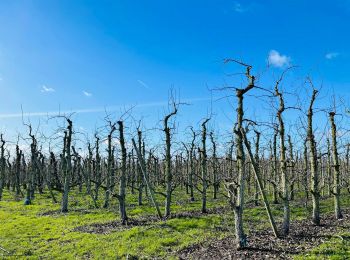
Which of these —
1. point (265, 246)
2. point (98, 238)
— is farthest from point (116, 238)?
point (265, 246)

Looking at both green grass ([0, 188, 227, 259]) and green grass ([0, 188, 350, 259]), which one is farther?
green grass ([0, 188, 227, 259])

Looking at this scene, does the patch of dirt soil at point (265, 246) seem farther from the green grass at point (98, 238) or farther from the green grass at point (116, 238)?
the green grass at point (98, 238)

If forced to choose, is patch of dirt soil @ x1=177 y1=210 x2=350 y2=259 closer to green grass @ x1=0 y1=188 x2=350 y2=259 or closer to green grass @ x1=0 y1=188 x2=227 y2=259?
green grass @ x1=0 y1=188 x2=350 y2=259

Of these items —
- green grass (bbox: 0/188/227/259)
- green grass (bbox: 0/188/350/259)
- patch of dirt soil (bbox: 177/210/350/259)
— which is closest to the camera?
patch of dirt soil (bbox: 177/210/350/259)

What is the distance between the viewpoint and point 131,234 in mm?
18828

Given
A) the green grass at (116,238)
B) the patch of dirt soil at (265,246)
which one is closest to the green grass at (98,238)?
the green grass at (116,238)

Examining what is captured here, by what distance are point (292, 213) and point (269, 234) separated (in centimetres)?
1205

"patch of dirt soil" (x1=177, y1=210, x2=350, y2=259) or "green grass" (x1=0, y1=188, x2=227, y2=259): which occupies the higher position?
"patch of dirt soil" (x1=177, y1=210, x2=350, y2=259)

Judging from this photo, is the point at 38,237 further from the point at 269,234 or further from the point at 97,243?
the point at 269,234

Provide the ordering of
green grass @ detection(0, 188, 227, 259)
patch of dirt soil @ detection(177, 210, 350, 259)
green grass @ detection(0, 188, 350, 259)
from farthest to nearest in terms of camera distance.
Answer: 1. green grass @ detection(0, 188, 227, 259)
2. green grass @ detection(0, 188, 350, 259)
3. patch of dirt soil @ detection(177, 210, 350, 259)

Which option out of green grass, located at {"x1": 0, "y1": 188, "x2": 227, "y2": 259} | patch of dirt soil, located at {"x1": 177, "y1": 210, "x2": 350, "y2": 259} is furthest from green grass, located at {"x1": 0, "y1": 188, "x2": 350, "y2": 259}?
patch of dirt soil, located at {"x1": 177, "y1": 210, "x2": 350, "y2": 259}

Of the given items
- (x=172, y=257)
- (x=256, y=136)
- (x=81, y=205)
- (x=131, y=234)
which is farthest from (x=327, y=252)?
(x=81, y=205)

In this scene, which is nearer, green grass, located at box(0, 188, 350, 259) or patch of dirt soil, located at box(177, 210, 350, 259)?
patch of dirt soil, located at box(177, 210, 350, 259)

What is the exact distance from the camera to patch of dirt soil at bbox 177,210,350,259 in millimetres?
13594
